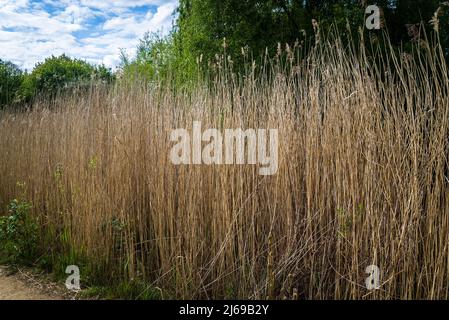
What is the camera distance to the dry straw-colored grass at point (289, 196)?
6.70 ft

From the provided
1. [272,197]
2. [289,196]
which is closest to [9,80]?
[272,197]

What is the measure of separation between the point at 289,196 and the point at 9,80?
8752 mm

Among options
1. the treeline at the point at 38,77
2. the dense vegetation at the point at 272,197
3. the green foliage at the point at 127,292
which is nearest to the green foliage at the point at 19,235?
the dense vegetation at the point at 272,197

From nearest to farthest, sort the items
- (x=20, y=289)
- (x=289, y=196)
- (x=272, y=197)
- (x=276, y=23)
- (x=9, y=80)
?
(x=289, y=196), (x=272, y=197), (x=20, y=289), (x=276, y=23), (x=9, y=80)

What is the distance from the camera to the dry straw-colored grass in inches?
80.4

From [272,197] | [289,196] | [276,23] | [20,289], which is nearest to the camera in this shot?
[289,196]

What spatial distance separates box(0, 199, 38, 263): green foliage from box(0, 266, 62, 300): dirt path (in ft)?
0.66

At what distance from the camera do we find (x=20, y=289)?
277 cm

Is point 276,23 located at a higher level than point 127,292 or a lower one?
higher

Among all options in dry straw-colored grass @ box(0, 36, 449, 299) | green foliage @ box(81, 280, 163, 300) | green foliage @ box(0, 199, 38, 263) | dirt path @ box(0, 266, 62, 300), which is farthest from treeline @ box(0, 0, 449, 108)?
green foliage @ box(81, 280, 163, 300)

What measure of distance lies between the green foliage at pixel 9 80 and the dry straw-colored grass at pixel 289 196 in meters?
6.69

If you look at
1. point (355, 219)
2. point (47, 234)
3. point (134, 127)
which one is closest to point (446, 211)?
point (355, 219)

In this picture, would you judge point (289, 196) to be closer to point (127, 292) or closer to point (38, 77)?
point (127, 292)

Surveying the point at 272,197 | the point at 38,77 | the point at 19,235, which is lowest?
the point at 19,235
